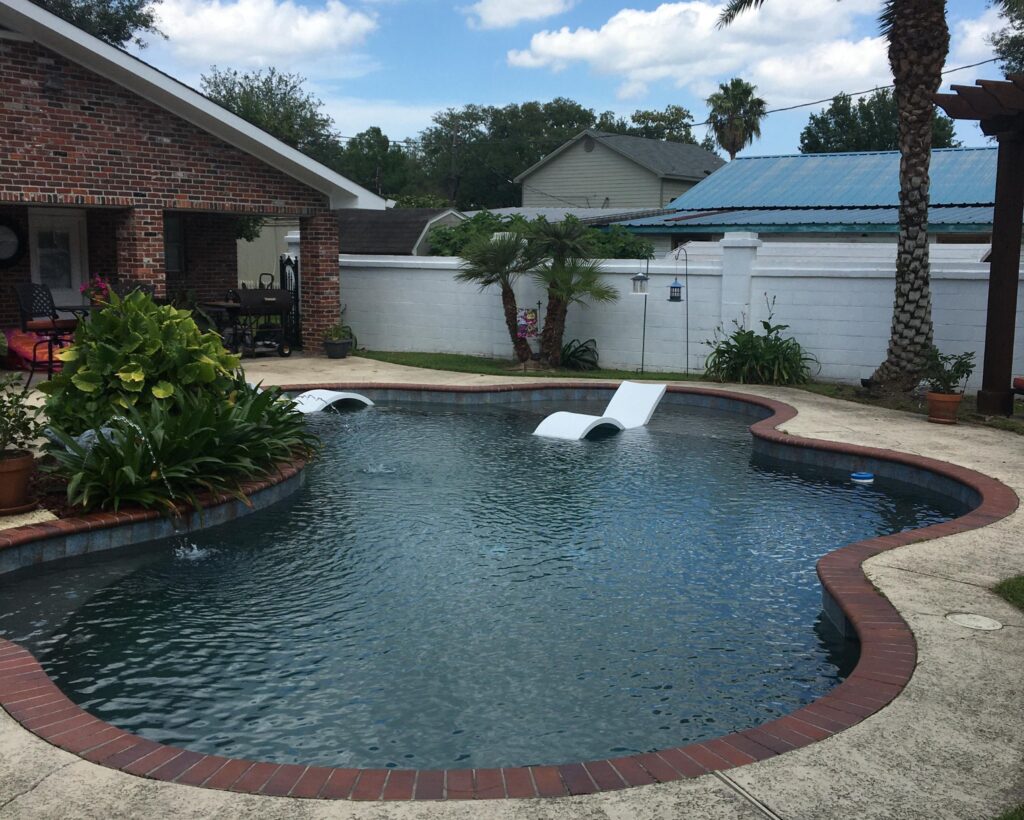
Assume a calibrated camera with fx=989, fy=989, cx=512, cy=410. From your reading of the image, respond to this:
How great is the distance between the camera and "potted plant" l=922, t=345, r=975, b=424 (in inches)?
441

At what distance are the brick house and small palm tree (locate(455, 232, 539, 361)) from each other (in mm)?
2673

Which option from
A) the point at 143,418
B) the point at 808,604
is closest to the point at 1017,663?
the point at 808,604

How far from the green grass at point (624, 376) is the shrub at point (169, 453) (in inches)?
285

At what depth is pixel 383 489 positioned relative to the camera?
8773 mm

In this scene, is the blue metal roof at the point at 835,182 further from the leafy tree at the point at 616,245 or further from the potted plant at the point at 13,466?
the potted plant at the point at 13,466

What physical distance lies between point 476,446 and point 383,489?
2145 millimetres

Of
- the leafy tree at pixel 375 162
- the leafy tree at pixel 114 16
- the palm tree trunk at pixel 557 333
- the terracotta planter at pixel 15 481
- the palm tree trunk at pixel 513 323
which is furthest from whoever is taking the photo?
the leafy tree at pixel 375 162

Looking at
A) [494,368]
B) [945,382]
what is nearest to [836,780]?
[945,382]

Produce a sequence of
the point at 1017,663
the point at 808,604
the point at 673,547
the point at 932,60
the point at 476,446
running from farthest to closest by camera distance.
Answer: the point at 932,60
the point at 476,446
the point at 673,547
the point at 808,604
the point at 1017,663

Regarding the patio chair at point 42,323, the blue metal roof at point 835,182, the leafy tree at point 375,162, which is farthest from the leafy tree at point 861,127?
the patio chair at point 42,323

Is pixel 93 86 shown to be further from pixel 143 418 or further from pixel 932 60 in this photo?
pixel 932 60

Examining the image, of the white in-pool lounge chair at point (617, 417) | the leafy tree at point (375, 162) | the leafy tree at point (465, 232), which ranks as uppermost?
the leafy tree at point (375, 162)

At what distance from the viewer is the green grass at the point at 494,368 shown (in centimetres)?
1545

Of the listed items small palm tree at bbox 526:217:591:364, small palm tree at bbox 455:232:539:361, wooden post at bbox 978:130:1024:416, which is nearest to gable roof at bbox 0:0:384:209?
small palm tree at bbox 455:232:539:361
